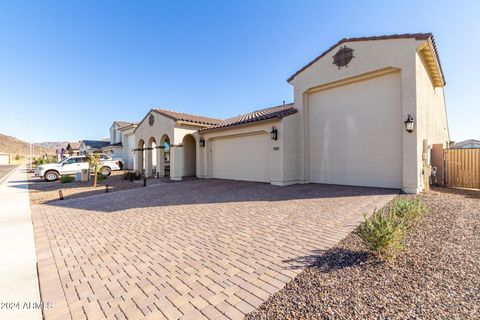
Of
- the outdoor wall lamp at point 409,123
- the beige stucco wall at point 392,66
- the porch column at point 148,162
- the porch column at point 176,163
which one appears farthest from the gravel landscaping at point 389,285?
the porch column at point 148,162

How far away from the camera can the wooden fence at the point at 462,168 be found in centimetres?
930

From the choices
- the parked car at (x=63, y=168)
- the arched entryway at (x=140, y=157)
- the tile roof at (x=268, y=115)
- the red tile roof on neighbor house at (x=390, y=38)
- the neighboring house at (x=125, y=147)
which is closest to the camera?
the red tile roof on neighbor house at (x=390, y=38)

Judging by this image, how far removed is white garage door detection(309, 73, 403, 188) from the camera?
916cm

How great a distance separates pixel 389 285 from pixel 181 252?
3.08 meters

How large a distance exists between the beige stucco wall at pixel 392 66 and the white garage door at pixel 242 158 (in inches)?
161

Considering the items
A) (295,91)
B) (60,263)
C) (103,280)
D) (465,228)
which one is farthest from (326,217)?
(295,91)

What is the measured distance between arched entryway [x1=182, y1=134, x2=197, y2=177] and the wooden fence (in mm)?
15150

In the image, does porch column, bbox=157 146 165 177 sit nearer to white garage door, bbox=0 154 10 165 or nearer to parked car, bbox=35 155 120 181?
parked car, bbox=35 155 120 181

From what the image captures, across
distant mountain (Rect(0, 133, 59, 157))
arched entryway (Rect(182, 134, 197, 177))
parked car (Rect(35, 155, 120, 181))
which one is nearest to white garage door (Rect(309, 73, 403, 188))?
arched entryway (Rect(182, 134, 197, 177))

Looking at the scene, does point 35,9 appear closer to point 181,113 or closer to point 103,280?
point 181,113

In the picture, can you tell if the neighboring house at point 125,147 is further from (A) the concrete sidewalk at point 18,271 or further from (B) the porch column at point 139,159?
(A) the concrete sidewalk at point 18,271

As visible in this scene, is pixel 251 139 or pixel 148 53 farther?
pixel 148 53

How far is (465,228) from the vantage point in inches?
177

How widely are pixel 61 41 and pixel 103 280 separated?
15.2 metres
